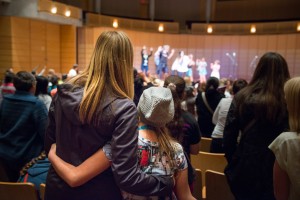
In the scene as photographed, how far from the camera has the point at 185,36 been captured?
64.8ft

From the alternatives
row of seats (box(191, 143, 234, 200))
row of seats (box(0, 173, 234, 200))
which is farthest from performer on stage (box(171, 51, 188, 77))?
row of seats (box(0, 173, 234, 200))

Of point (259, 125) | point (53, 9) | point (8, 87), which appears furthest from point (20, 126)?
point (53, 9)

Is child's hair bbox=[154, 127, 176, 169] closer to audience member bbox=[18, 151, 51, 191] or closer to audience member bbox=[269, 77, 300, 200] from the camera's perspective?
audience member bbox=[269, 77, 300, 200]

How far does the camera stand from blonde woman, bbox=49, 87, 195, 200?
4.53ft

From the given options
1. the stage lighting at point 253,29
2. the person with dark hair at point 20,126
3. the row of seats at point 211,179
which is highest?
the stage lighting at point 253,29

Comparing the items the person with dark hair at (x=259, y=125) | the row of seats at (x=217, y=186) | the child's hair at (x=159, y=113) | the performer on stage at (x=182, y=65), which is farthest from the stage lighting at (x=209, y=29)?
the child's hair at (x=159, y=113)

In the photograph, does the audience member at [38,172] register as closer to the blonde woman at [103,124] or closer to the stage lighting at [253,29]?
the blonde woman at [103,124]

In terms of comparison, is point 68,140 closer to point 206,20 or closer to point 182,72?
point 182,72

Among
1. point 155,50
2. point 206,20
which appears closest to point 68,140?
point 155,50

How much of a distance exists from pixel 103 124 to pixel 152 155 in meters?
0.28

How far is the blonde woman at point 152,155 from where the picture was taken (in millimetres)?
1382

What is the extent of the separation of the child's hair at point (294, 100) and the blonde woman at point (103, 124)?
79cm

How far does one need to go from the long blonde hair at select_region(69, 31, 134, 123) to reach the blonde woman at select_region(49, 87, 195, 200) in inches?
5.2

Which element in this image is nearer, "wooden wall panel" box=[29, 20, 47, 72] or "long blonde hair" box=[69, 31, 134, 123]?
"long blonde hair" box=[69, 31, 134, 123]
